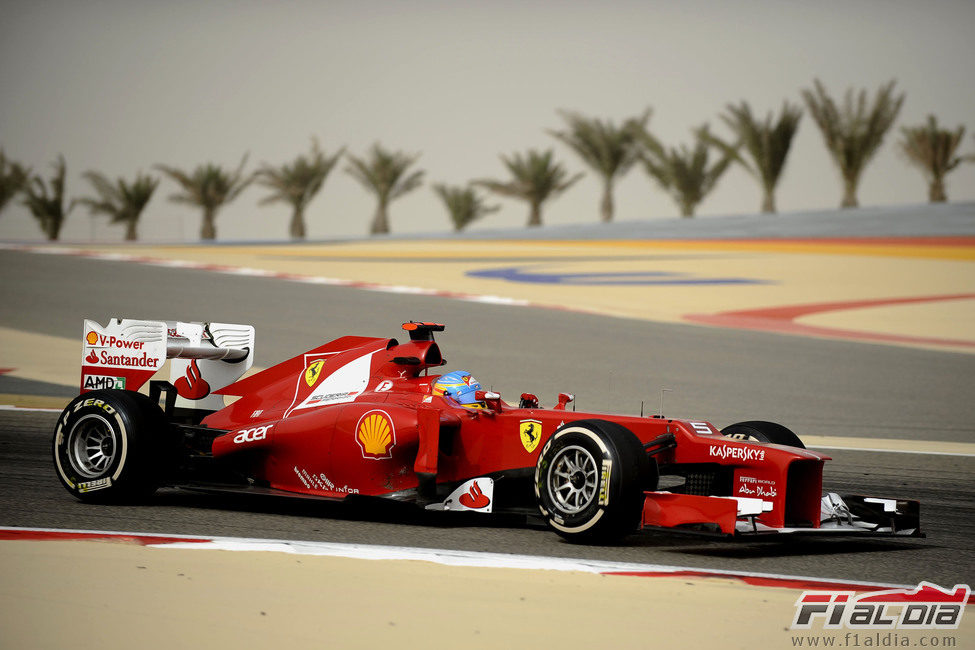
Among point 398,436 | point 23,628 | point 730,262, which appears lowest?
point 23,628

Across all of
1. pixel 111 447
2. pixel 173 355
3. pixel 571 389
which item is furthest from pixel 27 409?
pixel 571 389

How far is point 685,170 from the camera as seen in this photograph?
44531 millimetres

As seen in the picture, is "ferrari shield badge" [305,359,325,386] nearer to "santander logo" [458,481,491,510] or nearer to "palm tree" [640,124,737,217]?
"santander logo" [458,481,491,510]

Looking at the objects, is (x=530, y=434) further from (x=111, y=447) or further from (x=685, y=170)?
(x=685, y=170)

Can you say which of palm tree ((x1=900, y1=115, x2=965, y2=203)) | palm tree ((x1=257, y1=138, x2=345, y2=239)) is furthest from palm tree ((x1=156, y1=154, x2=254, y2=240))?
palm tree ((x1=900, y1=115, x2=965, y2=203))

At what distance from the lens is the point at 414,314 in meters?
23.1

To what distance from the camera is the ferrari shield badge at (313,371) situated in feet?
29.2

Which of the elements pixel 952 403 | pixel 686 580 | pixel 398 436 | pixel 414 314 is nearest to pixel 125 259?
pixel 414 314

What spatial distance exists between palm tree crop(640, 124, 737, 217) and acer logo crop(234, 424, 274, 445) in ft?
120

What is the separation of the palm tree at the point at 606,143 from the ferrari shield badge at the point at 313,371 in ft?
121

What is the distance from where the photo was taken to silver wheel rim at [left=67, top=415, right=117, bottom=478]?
8570mm

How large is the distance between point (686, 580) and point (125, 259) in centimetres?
2719

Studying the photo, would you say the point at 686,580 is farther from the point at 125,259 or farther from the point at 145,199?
the point at 145,199

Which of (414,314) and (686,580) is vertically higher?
(414,314)
